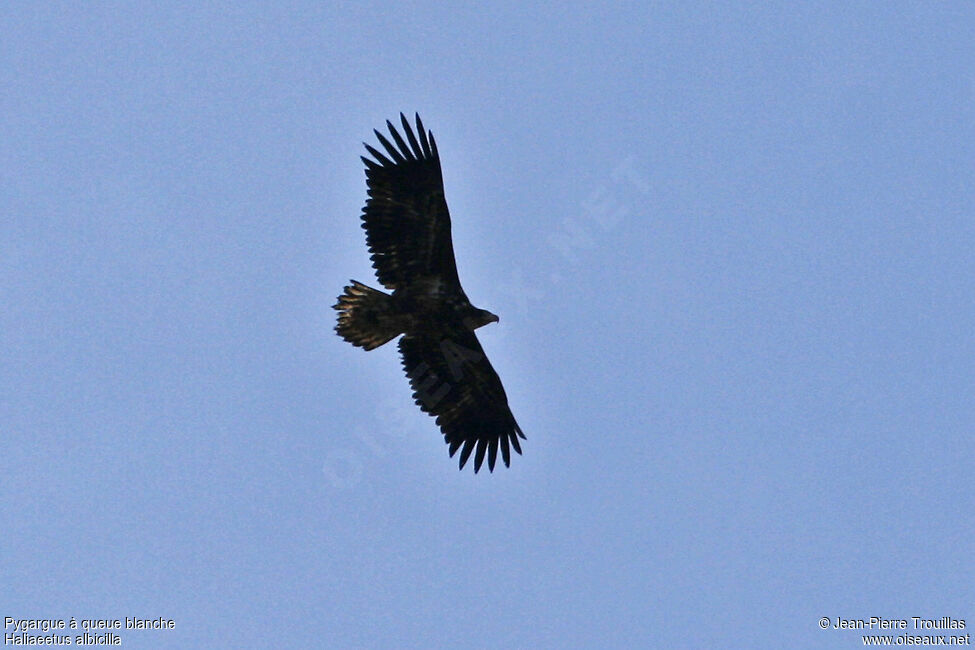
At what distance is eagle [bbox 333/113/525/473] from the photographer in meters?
20.7

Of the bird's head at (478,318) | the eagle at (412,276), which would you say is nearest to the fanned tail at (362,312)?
the eagle at (412,276)

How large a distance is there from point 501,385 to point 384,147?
4545 mm

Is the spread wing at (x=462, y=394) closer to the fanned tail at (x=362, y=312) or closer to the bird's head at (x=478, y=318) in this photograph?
the bird's head at (x=478, y=318)

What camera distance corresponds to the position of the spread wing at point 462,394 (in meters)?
21.9

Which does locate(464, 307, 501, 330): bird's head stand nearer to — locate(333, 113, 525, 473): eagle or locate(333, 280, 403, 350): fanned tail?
locate(333, 113, 525, 473): eagle

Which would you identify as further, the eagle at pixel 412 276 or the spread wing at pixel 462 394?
the spread wing at pixel 462 394

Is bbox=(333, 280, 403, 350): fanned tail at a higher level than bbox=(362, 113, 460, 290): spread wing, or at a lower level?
lower

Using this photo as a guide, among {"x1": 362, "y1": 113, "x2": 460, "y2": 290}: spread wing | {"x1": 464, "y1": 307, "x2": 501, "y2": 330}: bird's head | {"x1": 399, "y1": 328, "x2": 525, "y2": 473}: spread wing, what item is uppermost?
{"x1": 362, "y1": 113, "x2": 460, "y2": 290}: spread wing

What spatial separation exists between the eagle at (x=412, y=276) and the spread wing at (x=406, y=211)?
2 centimetres

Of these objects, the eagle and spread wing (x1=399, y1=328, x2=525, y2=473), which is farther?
spread wing (x1=399, y1=328, x2=525, y2=473)

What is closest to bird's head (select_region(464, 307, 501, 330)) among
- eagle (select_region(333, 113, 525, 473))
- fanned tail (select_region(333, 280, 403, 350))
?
eagle (select_region(333, 113, 525, 473))

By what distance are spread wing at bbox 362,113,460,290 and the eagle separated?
16 mm

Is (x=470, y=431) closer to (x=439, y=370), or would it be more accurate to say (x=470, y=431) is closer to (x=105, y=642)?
(x=439, y=370)

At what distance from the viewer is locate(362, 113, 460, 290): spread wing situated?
20625 millimetres
